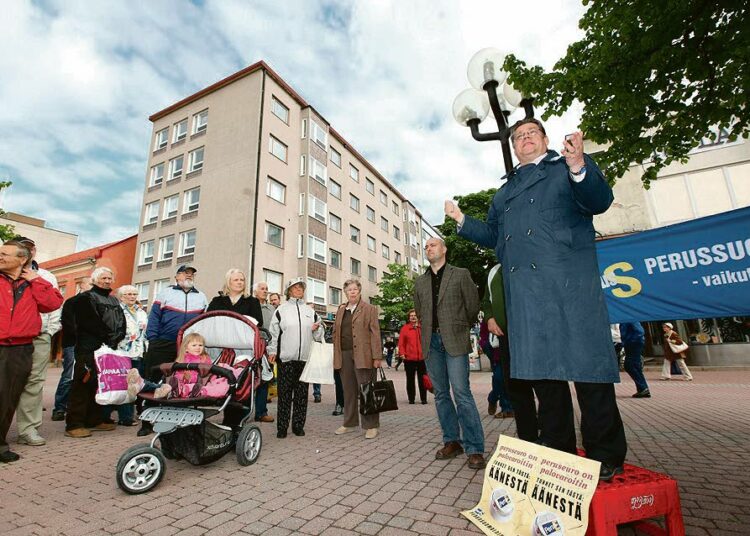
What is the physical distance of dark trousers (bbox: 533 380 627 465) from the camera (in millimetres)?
2070

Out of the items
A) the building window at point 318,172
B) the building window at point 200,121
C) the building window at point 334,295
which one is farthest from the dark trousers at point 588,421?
the building window at point 200,121

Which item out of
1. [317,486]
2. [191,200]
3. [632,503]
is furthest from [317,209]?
[632,503]

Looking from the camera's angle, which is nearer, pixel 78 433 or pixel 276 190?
pixel 78 433

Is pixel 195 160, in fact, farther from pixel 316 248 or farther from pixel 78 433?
pixel 78 433

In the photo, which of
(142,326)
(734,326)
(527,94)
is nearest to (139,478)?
(142,326)

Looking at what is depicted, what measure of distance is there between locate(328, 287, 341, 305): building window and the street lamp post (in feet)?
80.1

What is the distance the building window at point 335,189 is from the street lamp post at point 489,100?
26.4 m

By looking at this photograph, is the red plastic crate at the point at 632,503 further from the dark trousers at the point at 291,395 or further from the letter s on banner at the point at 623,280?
the dark trousers at the point at 291,395

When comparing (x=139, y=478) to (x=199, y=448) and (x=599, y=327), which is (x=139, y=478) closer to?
(x=199, y=448)

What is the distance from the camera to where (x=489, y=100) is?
549cm

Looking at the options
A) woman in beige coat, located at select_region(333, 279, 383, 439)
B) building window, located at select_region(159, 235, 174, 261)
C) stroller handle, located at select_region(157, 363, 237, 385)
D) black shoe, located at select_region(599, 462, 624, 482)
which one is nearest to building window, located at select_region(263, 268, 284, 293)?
building window, located at select_region(159, 235, 174, 261)

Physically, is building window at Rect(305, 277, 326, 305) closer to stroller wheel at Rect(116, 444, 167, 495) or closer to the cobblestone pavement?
the cobblestone pavement

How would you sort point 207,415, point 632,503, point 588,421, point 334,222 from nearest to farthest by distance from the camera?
point 632,503, point 588,421, point 207,415, point 334,222

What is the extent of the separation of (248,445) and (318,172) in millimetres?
27490
